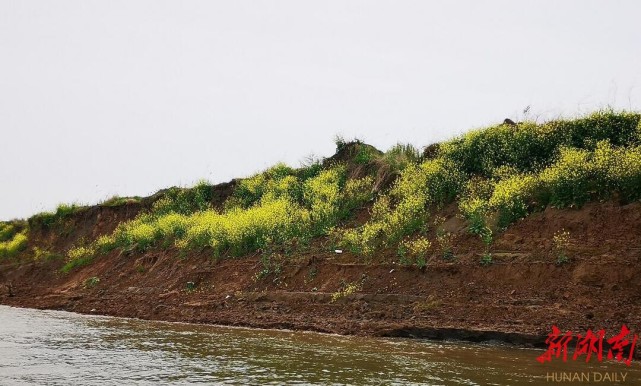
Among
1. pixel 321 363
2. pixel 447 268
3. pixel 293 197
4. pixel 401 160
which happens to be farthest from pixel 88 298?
pixel 321 363

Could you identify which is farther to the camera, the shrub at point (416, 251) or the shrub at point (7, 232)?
the shrub at point (7, 232)

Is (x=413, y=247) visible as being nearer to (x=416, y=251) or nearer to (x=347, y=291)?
(x=416, y=251)

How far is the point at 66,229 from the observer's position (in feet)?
102

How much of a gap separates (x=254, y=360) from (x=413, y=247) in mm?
7043

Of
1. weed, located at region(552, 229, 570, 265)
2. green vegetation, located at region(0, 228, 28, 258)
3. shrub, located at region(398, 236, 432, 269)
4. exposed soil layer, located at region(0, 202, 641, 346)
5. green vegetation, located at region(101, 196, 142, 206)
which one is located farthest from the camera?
green vegetation, located at region(0, 228, 28, 258)

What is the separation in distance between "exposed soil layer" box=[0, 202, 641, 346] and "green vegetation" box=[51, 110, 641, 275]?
45 cm

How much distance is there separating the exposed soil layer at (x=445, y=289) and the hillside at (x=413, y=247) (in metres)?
0.04

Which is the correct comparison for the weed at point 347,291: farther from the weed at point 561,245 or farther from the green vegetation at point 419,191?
the weed at point 561,245

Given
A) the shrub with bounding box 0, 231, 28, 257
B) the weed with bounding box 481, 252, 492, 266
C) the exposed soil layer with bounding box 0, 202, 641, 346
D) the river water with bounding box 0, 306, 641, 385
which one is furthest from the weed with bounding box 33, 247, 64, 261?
the weed with bounding box 481, 252, 492, 266

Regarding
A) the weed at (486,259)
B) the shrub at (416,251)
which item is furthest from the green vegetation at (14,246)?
the weed at (486,259)

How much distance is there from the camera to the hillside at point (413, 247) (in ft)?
39.1

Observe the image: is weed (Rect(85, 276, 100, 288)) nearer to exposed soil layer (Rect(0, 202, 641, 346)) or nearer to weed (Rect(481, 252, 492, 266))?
exposed soil layer (Rect(0, 202, 641, 346))

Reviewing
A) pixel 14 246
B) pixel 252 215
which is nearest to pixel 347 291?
pixel 252 215

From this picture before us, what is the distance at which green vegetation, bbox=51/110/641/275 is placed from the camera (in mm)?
14075
